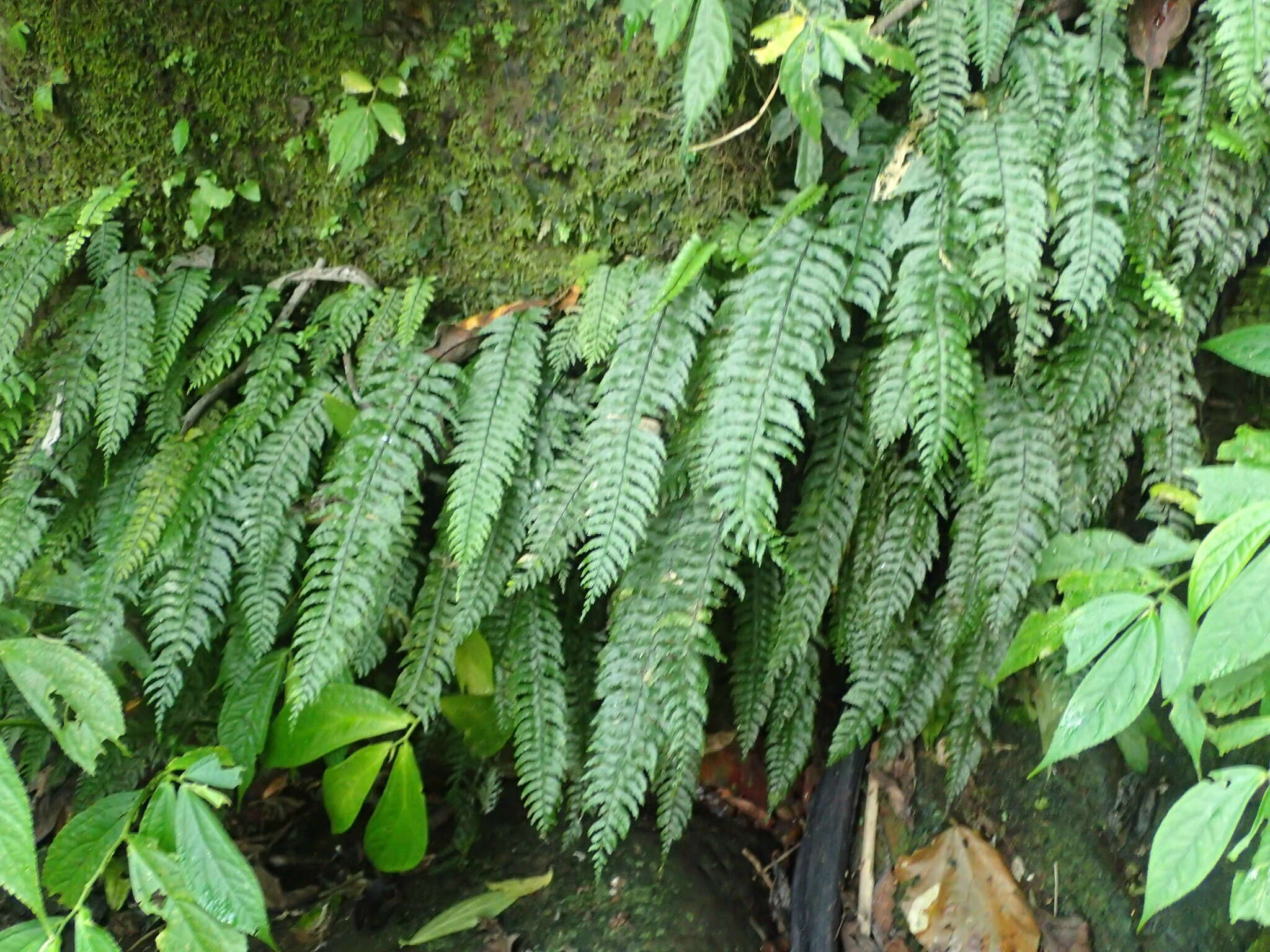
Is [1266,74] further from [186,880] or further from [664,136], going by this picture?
[186,880]

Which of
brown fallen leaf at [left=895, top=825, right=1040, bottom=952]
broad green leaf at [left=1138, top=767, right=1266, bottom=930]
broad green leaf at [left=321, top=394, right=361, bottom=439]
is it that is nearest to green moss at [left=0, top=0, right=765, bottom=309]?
broad green leaf at [left=321, top=394, right=361, bottom=439]

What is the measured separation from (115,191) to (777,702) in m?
2.21

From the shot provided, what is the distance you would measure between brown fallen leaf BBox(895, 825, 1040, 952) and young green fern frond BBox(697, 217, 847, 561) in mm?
1129

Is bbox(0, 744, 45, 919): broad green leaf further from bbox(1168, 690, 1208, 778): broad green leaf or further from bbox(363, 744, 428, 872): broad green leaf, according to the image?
bbox(1168, 690, 1208, 778): broad green leaf

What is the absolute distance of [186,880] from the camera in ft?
5.20

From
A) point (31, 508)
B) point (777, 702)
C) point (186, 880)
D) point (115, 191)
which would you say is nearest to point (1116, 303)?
point (777, 702)

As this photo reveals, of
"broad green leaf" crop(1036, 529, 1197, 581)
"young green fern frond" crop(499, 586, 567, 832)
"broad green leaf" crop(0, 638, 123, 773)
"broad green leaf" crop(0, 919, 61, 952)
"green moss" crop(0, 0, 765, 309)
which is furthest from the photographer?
"young green fern frond" crop(499, 586, 567, 832)

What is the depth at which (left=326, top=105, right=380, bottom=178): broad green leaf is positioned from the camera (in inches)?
82.2

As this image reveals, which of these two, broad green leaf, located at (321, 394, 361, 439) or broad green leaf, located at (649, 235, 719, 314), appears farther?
broad green leaf, located at (321, 394, 361, 439)

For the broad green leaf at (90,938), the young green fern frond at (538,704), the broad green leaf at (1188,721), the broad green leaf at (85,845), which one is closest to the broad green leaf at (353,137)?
the young green fern frond at (538,704)

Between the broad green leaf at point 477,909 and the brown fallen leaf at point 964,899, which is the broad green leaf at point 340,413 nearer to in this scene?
the broad green leaf at point 477,909

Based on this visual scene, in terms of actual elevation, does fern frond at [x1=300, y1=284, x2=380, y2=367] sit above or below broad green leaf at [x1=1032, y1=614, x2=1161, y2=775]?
above

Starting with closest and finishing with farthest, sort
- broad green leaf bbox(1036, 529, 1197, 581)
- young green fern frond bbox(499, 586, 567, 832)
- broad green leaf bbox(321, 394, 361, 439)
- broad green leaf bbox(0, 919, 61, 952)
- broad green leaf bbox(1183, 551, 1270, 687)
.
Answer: broad green leaf bbox(1183, 551, 1270, 687), broad green leaf bbox(0, 919, 61, 952), broad green leaf bbox(1036, 529, 1197, 581), broad green leaf bbox(321, 394, 361, 439), young green fern frond bbox(499, 586, 567, 832)

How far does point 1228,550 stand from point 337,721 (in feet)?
6.14
